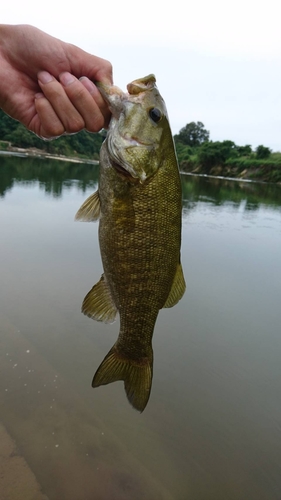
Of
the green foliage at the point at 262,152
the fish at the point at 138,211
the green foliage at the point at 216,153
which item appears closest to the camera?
the fish at the point at 138,211

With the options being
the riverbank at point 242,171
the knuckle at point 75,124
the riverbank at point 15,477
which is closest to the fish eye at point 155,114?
the knuckle at point 75,124

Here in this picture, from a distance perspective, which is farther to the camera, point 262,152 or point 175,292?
point 262,152

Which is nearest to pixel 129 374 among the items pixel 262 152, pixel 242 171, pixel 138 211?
pixel 138 211

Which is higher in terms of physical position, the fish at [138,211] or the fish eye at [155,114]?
the fish eye at [155,114]

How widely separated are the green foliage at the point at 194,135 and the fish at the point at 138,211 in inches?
3890

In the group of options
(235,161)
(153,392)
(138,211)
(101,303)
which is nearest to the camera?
(138,211)

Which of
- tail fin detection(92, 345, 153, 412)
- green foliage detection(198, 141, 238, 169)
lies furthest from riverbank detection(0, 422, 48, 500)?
green foliage detection(198, 141, 238, 169)

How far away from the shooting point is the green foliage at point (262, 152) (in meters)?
56.7

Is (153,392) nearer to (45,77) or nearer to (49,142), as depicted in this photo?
(45,77)

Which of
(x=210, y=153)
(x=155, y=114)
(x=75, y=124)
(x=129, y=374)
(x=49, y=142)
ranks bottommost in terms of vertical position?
(x=129, y=374)

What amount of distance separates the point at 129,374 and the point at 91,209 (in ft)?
3.33

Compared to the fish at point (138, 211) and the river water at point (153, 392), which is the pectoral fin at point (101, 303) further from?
the river water at point (153, 392)

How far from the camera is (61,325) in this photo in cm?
507

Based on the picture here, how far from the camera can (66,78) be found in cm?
184
